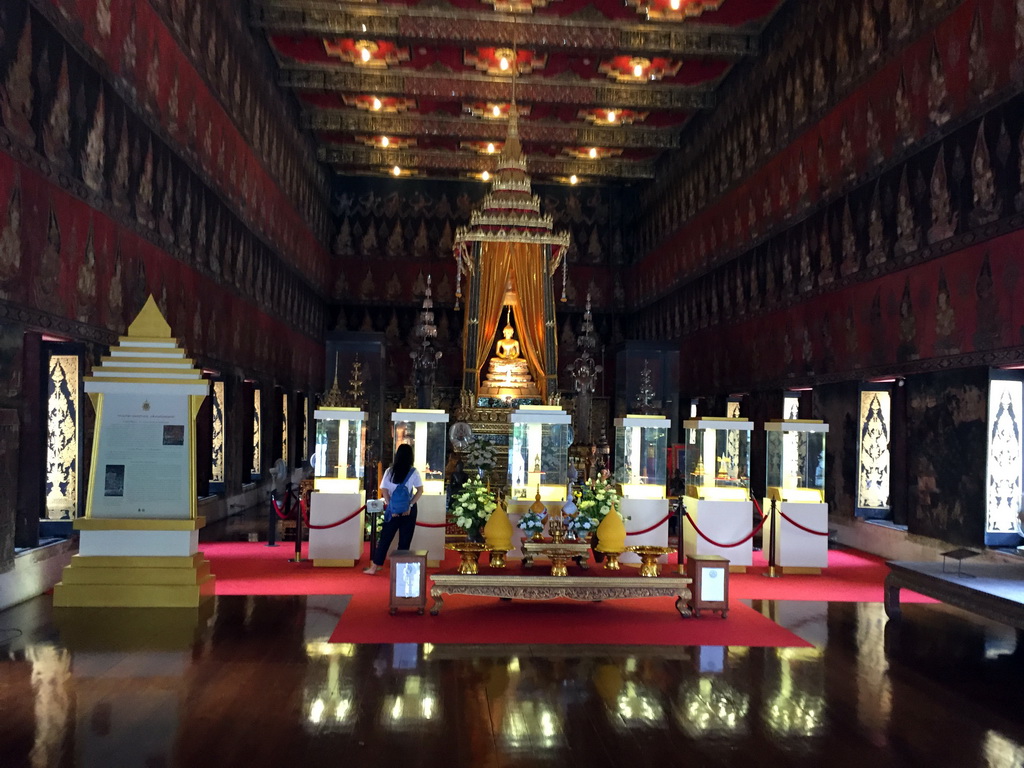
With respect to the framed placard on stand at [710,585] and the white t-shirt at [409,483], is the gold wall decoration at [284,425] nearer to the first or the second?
the white t-shirt at [409,483]

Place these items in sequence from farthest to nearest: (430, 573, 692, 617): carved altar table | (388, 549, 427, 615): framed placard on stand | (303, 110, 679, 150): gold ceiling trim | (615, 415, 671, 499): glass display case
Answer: (303, 110, 679, 150): gold ceiling trim, (615, 415, 671, 499): glass display case, (388, 549, 427, 615): framed placard on stand, (430, 573, 692, 617): carved altar table

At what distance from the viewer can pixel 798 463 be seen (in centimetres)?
1066

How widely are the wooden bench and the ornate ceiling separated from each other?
11350mm

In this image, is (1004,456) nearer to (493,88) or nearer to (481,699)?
(481,699)

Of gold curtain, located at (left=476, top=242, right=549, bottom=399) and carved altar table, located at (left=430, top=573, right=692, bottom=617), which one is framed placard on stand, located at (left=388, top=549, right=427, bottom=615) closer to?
carved altar table, located at (left=430, top=573, right=692, bottom=617)

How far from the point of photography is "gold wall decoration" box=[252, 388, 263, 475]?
17562 mm

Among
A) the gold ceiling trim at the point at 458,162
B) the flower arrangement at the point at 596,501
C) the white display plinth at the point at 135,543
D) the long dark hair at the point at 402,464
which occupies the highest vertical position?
the gold ceiling trim at the point at 458,162

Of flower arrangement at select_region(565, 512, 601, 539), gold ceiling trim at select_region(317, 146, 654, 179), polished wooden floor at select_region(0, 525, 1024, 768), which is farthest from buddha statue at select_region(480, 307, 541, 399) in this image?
polished wooden floor at select_region(0, 525, 1024, 768)

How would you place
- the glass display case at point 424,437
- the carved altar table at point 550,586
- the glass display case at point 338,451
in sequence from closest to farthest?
the carved altar table at point 550,586 < the glass display case at point 338,451 < the glass display case at point 424,437

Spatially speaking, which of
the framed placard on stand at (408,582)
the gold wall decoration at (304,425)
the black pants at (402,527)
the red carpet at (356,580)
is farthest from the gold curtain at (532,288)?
the framed placard on stand at (408,582)

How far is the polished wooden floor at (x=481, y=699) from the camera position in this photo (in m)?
4.36

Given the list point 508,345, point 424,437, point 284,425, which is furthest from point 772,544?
point 284,425

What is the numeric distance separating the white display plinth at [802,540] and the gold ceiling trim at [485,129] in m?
14.3

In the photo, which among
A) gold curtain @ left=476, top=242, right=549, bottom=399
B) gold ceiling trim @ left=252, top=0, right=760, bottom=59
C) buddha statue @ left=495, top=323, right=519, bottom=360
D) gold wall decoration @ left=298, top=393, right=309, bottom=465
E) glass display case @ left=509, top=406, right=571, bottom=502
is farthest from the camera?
gold wall decoration @ left=298, top=393, right=309, bottom=465
